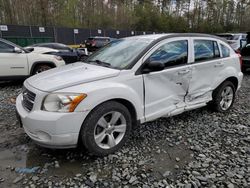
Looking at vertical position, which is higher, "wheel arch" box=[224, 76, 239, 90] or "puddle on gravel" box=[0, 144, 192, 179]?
"wheel arch" box=[224, 76, 239, 90]

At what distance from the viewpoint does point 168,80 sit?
11.0 feet

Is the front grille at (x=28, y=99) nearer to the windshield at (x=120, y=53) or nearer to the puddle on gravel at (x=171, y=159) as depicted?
the windshield at (x=120, y=53)

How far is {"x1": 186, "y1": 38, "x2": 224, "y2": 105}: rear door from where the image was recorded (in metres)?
3.71

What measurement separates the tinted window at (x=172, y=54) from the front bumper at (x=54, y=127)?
147 cm

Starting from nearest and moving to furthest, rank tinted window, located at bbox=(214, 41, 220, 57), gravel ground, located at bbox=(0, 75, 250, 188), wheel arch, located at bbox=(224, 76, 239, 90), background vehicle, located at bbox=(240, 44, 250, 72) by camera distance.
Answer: gravel ground, located at bbox=(0, 75, 250, 188) → tinted window, located at bbox=(214, 41, 220, 57) → wheel arch, located at bbox=(224, 76, 239, 90) → background vehicle, located at bbox=(240, 44, 250, 72)

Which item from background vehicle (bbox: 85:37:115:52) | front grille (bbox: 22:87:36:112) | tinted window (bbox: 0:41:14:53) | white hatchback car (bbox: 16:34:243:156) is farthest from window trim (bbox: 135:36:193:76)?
background vehicle (bbox: 85:37:115:52)

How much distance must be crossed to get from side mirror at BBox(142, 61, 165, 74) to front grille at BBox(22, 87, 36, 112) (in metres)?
1.49

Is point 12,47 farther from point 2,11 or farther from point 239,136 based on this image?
point 2,11

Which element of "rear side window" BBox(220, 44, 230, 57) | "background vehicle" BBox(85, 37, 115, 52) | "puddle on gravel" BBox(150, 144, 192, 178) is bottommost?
"puddle on gravel" BBox(150, 144, 192, 178)

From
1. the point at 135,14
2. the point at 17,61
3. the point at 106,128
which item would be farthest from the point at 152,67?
the point at 135,14

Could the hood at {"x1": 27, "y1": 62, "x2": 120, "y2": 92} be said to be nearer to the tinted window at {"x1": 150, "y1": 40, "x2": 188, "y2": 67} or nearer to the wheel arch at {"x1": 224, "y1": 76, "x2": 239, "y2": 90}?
the tinted window at {"x1": 150, "y1": 40, "x2": 188, "y2": 67}

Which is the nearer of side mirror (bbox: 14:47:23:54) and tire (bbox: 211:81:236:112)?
tire (bbox: 211:81:236:112)

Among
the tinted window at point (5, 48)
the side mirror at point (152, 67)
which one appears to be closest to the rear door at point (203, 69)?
the side mirror at point (152, 67)

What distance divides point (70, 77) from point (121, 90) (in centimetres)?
69
